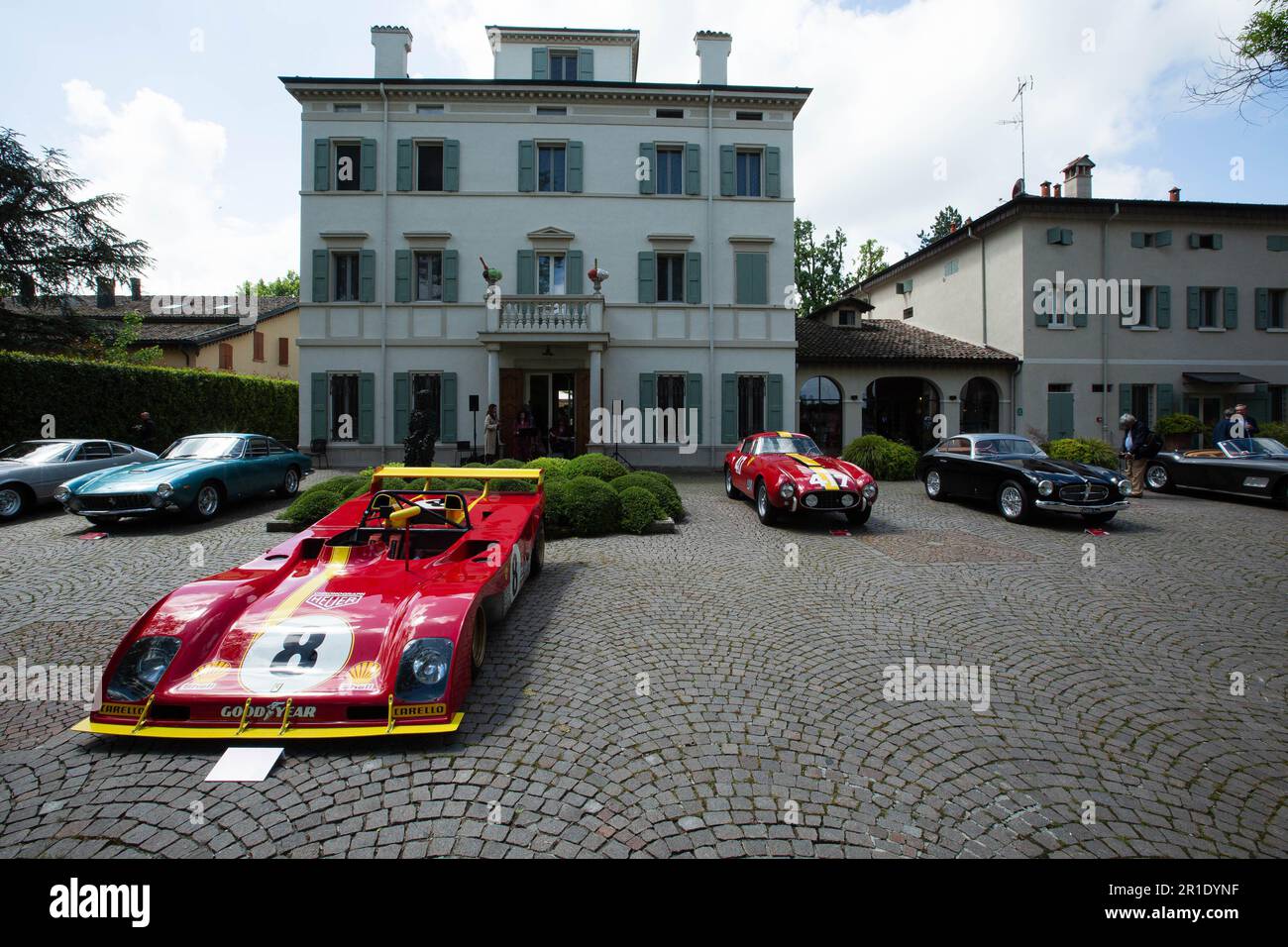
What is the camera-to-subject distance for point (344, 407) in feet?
62.0

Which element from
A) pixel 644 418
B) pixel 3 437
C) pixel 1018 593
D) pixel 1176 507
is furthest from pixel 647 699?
pixel 3 437

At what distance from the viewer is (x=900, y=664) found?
161 inches

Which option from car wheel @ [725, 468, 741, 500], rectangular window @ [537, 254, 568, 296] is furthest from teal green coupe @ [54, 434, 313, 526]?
rectangular window @ [537, 254, 568, 296]

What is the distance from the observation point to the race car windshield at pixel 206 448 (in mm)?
10586

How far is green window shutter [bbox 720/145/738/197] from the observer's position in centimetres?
1919

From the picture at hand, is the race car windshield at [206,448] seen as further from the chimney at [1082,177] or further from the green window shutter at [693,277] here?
the chimney at [1082,177]

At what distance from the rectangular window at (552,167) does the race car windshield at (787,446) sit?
12301 mm

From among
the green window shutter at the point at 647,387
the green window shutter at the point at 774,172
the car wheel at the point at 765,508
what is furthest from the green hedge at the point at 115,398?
the green window shutter at the point at 774,172

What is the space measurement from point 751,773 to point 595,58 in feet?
77.3

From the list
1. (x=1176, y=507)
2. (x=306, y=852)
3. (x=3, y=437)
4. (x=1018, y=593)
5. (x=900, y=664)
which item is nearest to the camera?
(x=306, y=852)

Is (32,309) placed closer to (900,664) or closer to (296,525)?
(296,525)

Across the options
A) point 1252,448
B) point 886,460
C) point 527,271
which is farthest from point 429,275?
point 1252,448

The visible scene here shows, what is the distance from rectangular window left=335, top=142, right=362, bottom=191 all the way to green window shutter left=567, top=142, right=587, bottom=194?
6.39 m

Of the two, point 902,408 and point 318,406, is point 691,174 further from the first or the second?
point 318,406
